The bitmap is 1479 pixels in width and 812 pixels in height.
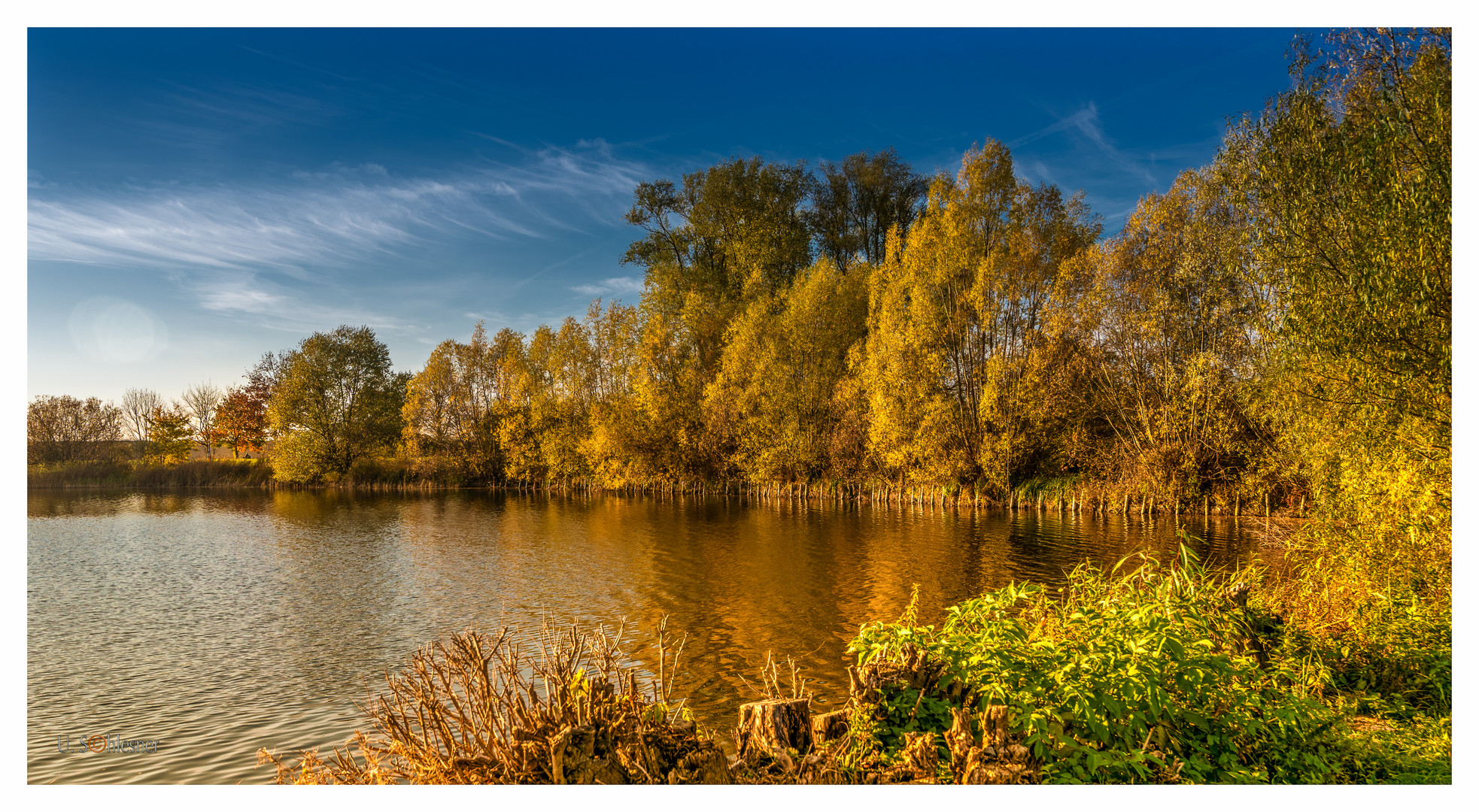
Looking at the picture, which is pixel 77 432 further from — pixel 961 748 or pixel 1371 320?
pixel 1371 320

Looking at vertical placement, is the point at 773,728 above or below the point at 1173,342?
below

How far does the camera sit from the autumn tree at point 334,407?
183 feet

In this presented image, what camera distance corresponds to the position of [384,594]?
629 inches

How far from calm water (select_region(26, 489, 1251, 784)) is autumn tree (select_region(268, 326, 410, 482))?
23514 millimetres

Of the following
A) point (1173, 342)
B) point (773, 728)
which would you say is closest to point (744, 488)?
point (1173, 342)

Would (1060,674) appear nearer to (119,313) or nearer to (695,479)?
(119,313)

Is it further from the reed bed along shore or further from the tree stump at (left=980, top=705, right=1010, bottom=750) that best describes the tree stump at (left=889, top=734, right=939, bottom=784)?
the reed bed along shore

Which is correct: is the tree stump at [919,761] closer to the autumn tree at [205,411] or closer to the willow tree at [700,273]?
the willow tree at [700,273]

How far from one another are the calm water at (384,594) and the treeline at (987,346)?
4173mm

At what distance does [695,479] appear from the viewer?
4338 cm

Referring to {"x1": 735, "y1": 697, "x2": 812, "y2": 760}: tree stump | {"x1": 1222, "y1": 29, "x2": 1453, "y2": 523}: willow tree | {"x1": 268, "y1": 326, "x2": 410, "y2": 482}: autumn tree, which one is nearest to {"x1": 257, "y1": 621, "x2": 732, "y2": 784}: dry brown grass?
{"x1": 735, "y1": 697, "x2": 812, "y2": 760}: tree stump

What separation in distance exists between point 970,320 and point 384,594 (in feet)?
82.5
